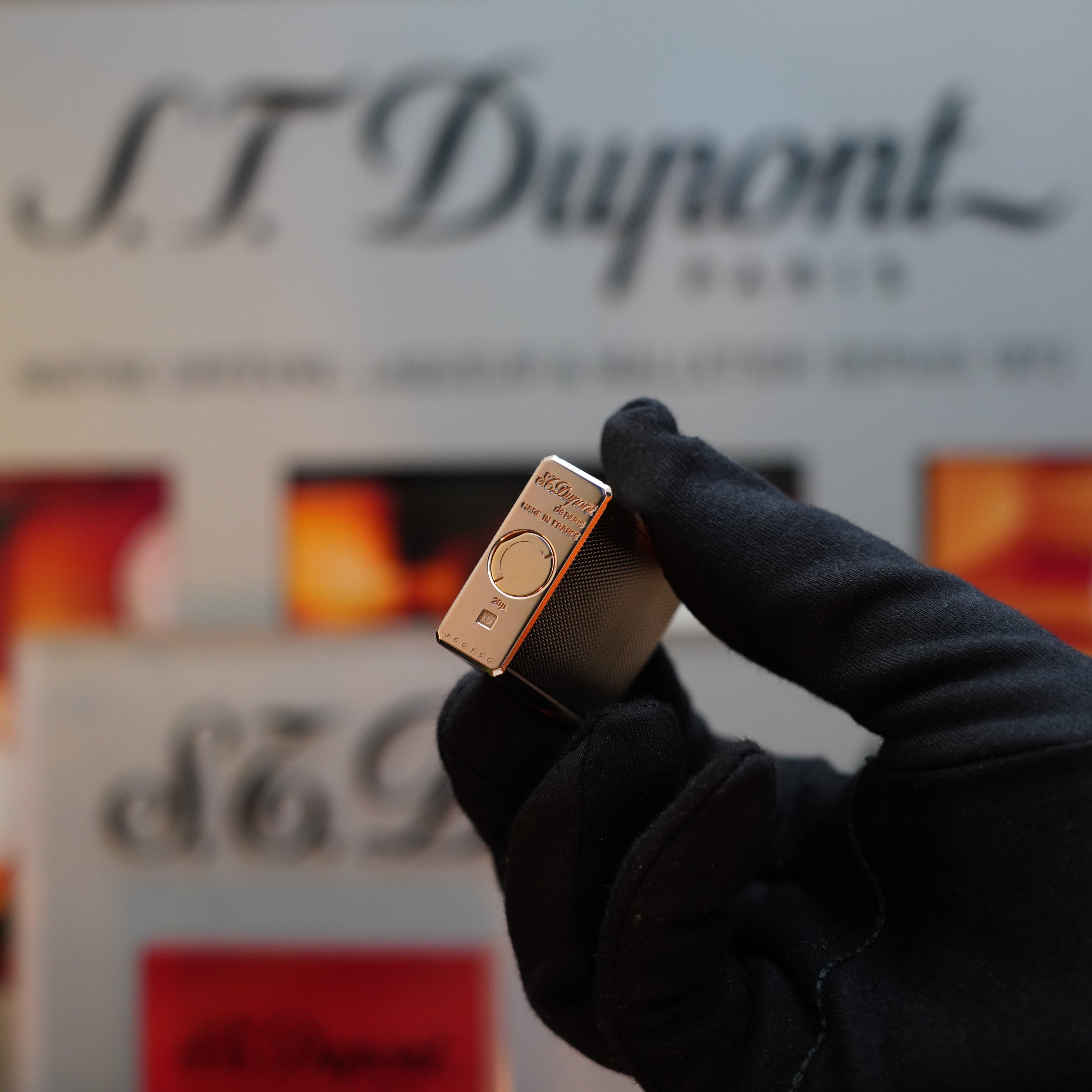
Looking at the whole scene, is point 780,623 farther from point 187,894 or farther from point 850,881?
point 187,894

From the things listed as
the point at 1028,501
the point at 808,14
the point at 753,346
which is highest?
the point at 808,14

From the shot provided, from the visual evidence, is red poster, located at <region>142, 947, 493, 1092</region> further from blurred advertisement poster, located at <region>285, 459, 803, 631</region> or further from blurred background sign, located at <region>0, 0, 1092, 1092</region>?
blurred advertisement poster, located at <region>285, 459, 803, 631</region>

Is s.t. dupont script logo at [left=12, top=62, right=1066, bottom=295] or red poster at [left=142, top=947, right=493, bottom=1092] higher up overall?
s.t. dupont script logo at [left=12, top=62, right=1066, bottom=295]

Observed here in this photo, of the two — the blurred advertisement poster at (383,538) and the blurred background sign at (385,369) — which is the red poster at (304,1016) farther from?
the blurred advertisement poster at (383,538)

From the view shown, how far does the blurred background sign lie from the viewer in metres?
1.11

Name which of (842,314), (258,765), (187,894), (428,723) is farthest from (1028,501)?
(187,894)

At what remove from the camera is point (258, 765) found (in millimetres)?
1115

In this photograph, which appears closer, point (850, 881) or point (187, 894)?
point (850, 881)

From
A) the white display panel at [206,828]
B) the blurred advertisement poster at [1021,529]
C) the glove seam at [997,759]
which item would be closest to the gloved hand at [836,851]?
the glove seam at [997,759]

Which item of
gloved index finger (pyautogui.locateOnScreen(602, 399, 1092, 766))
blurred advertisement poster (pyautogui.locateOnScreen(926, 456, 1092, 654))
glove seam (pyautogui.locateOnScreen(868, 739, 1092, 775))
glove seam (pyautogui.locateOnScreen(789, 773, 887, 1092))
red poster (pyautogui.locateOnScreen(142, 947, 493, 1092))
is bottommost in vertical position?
red poster (pyautogui.locateOnScreen(142, 947, 493, 1092))

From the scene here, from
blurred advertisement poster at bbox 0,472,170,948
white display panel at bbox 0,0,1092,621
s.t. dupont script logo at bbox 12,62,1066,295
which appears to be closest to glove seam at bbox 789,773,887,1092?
white display panel at bbox 0,0,1092,621

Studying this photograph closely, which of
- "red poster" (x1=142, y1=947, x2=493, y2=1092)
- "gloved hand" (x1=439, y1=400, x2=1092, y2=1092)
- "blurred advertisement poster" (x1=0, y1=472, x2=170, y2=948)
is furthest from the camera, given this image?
"blurred advertisement poster" (x1=0, y1=472, x2=170, y2=948)

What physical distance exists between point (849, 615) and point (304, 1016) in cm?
102

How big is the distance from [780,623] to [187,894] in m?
1.01
